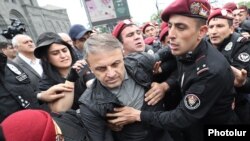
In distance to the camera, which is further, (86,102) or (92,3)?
(92,3)

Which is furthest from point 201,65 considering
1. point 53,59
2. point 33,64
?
point 33,64

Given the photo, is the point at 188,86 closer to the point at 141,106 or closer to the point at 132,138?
the point at 141,106

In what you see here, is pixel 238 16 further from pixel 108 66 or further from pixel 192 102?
pixel 108 66

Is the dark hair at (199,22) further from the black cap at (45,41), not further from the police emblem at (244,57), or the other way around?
the black cap at (45,41)

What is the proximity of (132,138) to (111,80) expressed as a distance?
0.50 m

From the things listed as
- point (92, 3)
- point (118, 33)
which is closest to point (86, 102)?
point (118, 33)

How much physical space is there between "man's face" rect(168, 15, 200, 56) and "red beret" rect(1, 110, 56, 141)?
3.77 feet

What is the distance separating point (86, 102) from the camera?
6.15 feet

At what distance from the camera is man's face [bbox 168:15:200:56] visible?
1.93 m

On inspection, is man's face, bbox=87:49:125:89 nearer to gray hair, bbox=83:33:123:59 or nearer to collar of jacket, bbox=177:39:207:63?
gray hair, bbox=83:33:123:59

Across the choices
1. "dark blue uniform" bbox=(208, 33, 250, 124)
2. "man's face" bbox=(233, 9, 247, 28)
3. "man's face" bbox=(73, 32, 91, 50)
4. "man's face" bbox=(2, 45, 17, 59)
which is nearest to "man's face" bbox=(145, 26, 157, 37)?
"man's face" bbox=(233, 9, 247, 28)

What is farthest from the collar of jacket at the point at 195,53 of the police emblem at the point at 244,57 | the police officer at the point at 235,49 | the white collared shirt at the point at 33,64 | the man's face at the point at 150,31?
the man's face at the point at 150,31

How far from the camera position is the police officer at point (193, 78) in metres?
1.83

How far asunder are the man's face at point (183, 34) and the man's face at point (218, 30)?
58.6 inches
